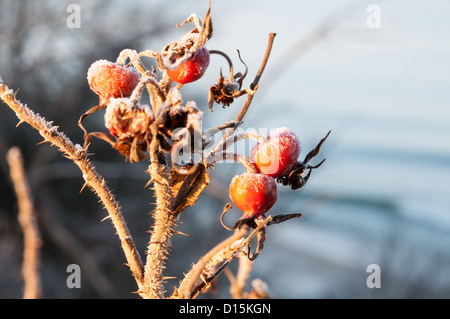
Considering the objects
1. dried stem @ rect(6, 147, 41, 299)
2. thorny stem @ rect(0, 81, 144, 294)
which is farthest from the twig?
dried stem @ rect(6, 147, 41, 299)

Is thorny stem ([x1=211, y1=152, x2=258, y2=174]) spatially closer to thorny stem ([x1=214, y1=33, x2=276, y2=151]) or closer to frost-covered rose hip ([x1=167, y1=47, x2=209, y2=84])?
thorny stem ([x1=214, y1=33, x2=276, y2=151])

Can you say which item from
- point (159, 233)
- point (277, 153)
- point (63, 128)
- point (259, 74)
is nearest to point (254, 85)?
point (259, 74)

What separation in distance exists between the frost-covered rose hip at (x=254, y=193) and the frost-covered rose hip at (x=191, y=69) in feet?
0.61

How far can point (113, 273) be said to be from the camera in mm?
4691

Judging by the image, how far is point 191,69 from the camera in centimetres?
70

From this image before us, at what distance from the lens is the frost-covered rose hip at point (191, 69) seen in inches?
27.3

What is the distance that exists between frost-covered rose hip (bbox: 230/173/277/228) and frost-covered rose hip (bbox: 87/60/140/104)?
8.8 inches

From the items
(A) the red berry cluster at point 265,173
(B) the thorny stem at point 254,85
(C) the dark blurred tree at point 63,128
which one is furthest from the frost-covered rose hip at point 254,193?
(C) the dark blurred tree at point 63,128

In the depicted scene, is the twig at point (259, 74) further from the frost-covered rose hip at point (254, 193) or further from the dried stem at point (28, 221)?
the dried stem at point (28, 221)

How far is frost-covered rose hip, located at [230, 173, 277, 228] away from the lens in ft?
2.60

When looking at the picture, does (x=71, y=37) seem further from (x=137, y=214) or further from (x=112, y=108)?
A: (x=112, y=108)
